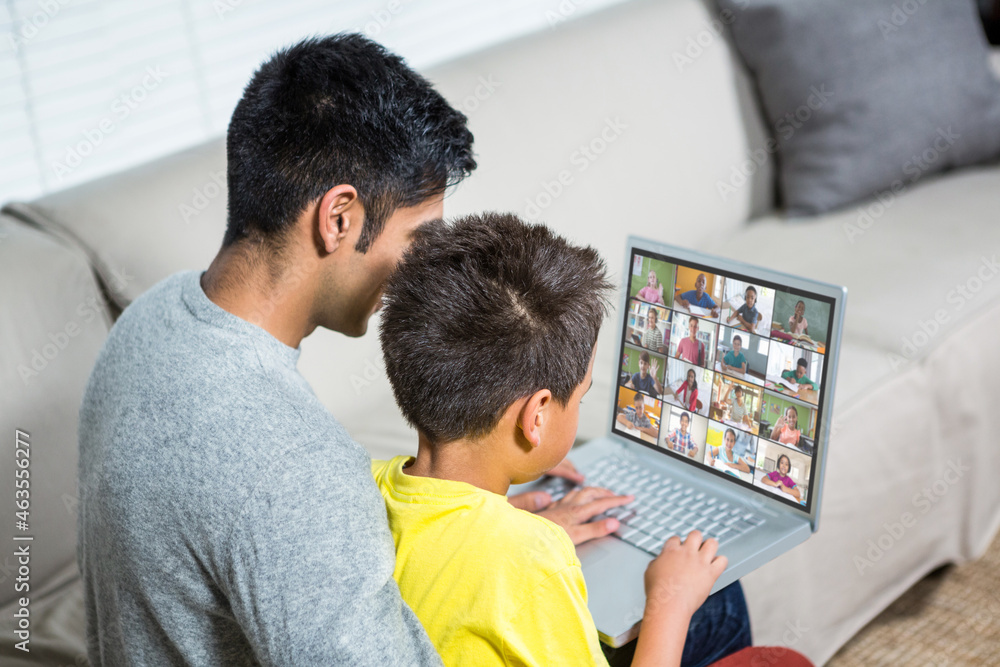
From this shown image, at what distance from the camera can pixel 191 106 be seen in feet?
5.83

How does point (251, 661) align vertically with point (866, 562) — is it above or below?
above

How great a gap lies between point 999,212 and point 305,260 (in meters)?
1.67

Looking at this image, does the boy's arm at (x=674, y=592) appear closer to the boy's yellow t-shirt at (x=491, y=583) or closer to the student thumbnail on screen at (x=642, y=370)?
the boy's yellow t-shirt at (x=491, y=583)

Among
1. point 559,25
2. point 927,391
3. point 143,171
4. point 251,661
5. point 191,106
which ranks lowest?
point 251,661

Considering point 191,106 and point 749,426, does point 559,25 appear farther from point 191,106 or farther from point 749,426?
point 749,426

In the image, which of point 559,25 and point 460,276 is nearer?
point 460,276

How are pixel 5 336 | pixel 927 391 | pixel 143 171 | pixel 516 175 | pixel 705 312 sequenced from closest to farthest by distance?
pixel 705 312
pixel 5 336
pixel 143 171
pixel 927 391
pixel 516 175

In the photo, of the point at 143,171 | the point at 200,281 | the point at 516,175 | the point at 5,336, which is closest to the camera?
the point at 200,281

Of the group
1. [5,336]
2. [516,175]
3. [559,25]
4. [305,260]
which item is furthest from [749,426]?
[559,25]

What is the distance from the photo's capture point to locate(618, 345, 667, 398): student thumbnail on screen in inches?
42.7

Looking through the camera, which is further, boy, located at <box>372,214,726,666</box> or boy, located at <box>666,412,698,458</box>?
boy, located at <box>666,412,698,458</box>
